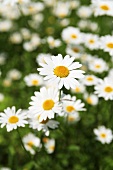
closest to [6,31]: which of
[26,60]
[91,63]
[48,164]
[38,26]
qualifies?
[38,26]

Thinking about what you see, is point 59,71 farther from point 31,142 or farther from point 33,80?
point 33,80

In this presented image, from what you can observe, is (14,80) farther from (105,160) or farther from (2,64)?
(105,160)

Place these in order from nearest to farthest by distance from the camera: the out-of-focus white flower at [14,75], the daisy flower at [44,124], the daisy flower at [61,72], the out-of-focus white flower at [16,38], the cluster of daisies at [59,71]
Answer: the daisy flower at [61,72] < the cluster of daisies at [59,71] < the daisy flower at [44,124] < the out-of-focus white flower at [14,75] < the out-of-focus white flower at [16,38]

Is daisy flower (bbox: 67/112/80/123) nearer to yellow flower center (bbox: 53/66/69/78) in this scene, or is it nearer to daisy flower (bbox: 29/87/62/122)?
daisy flower (bbox: 29/87/62/122)

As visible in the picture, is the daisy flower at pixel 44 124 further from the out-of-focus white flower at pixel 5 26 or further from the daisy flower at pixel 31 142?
the out-of-focus white flower at pixel 5 26

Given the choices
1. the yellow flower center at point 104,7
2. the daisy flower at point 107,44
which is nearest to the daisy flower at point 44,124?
the daisy flower at point 107,44

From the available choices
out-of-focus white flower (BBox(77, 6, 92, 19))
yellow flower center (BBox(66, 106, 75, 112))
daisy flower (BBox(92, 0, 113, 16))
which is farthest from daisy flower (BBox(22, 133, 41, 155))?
out-of-focus white flower (BBox(77, 6, 92, 19))

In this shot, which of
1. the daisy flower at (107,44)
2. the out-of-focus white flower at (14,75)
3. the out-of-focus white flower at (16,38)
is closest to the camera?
the daisy flower at (107,44)
